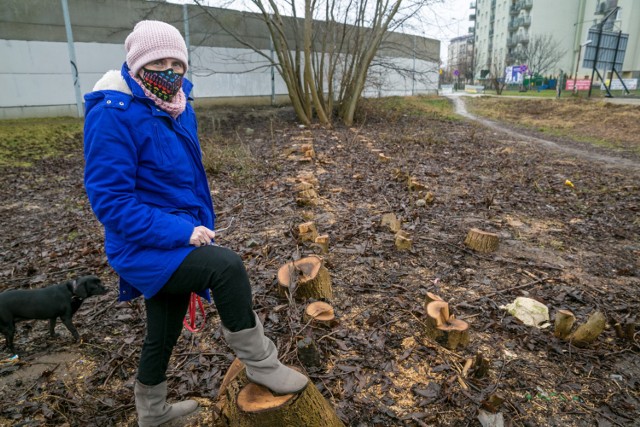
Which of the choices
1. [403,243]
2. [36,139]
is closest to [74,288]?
[403,243]

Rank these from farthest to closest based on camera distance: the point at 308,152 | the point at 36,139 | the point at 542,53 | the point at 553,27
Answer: the point at 553,27 → the point at 542,53 → the point at 36,139 → the point at 308,152

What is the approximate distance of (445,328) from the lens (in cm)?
265

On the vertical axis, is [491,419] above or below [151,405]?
below

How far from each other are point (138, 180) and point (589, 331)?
2.96 metres

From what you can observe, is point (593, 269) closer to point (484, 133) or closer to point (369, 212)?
point (369, 212)

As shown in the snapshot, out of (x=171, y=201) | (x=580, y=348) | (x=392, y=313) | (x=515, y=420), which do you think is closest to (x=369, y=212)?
(x=392, y=313)

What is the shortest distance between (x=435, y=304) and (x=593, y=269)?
2.16 metres

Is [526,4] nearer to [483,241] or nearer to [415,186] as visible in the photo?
[415,186]

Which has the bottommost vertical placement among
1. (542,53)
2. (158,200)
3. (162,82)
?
(158,200)

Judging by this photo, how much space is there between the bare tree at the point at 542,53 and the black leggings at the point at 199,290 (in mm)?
53325

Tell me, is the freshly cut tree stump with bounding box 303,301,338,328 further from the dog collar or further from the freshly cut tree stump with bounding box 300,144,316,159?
the freshly cut tree stump with bounding box 300,144,316,159

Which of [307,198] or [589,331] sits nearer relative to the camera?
[589,331]

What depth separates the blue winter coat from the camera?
4.89 ft

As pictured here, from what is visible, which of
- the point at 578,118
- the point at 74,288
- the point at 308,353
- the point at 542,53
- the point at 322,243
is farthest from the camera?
the point at 542,53
